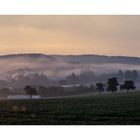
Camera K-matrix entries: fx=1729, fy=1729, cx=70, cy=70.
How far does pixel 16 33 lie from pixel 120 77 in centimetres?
150

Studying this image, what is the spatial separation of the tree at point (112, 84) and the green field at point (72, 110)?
0.30 feet

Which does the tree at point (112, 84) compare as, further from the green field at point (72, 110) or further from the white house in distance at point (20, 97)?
the white house in distance at point (20, 97)

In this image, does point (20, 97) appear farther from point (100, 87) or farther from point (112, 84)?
point (112, 84)

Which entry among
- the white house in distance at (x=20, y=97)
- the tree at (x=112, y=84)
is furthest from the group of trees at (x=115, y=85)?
the white house in distance at (x=20, y=97)

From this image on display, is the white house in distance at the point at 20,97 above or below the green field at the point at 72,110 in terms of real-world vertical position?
above

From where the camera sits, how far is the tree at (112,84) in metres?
22.9

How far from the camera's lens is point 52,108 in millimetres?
23000

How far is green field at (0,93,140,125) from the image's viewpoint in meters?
22.9

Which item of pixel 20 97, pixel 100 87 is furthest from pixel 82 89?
pixel 20 97

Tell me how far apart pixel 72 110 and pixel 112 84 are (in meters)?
0.64

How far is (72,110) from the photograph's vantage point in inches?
906

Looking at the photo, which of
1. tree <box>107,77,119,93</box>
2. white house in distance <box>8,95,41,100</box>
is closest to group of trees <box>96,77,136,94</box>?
tree <box>107,77,119,93</box>
